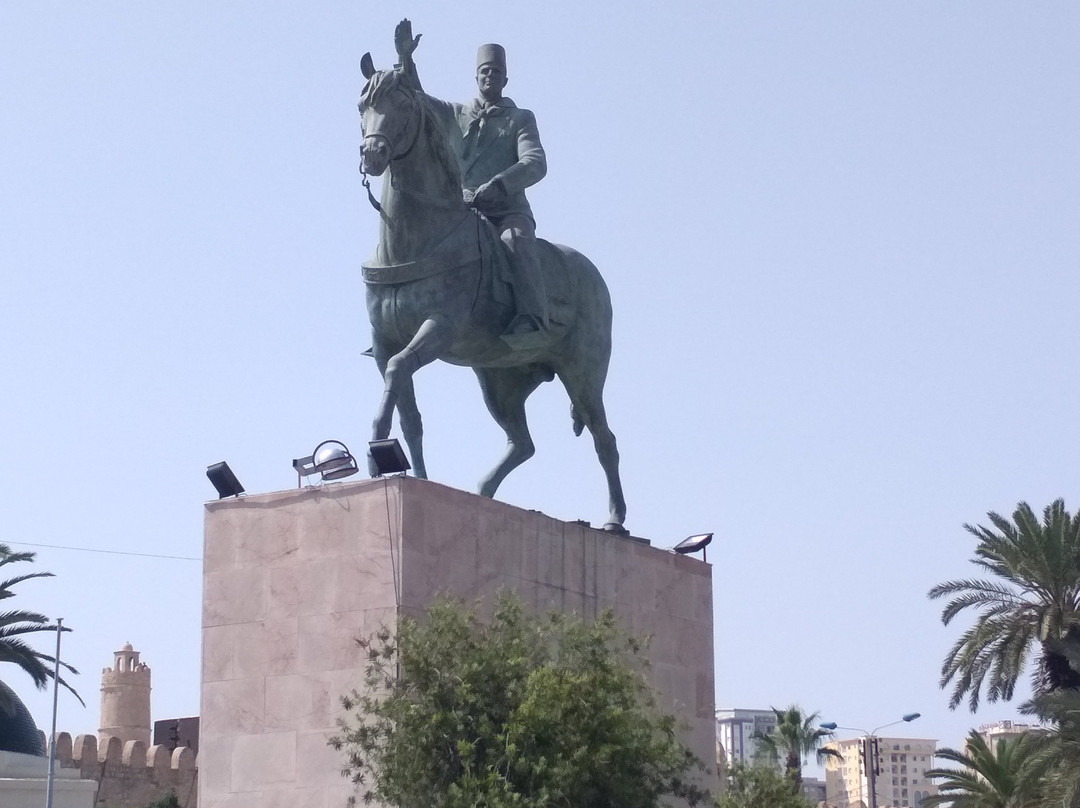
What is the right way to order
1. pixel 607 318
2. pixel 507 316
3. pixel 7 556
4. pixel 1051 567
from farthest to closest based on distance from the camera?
pixel 7 556, pixel 1051 567, pixel 607 318, pixel 507 316

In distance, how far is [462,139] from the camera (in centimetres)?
1788

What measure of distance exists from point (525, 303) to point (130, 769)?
50234mm

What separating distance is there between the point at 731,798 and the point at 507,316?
13.8 feet

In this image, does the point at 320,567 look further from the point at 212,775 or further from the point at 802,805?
the point at 802,805

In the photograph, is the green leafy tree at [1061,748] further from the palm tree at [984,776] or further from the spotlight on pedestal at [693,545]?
the spotlight on pedestal at [693,545]

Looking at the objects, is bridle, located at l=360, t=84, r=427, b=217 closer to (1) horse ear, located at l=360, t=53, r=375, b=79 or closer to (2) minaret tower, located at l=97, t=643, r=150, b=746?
(1) horse ear, located at l=360, t=53, r=375, b=79

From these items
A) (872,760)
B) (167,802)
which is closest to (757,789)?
(872,760)

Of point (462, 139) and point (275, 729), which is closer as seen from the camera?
point (275, 729)

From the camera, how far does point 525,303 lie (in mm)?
17031

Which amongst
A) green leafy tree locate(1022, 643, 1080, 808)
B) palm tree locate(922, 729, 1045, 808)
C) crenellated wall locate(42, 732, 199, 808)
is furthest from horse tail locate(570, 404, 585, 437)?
crenellated wall locate(42, 732, 199, 808)

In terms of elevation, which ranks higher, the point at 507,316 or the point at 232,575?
the point at 507,316

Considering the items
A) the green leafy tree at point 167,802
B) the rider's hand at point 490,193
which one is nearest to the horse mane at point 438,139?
the rider's hand at point 490,193

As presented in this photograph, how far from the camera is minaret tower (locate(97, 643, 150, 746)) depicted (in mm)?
87500

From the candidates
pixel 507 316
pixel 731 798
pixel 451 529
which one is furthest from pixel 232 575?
pixel 731 798
